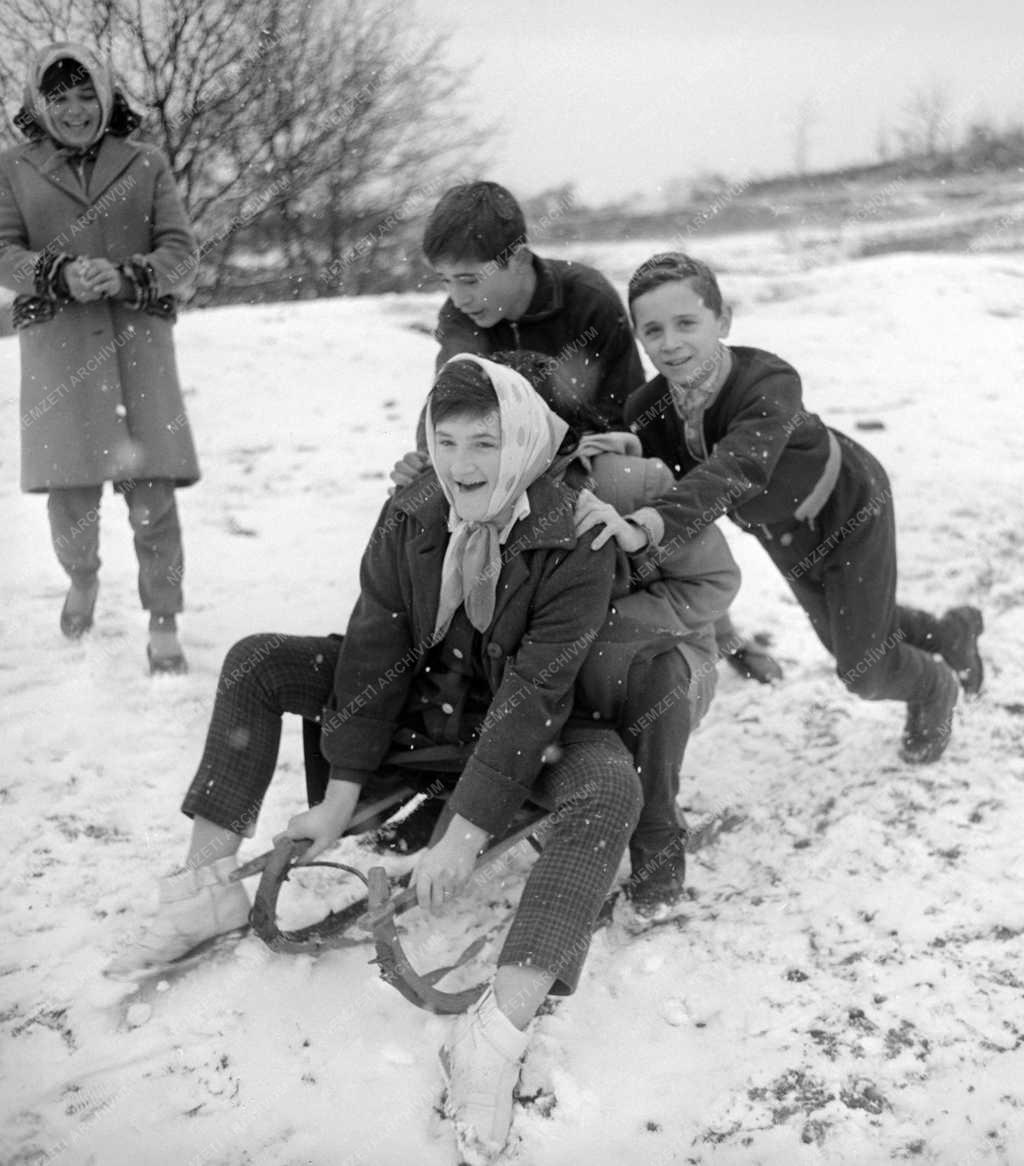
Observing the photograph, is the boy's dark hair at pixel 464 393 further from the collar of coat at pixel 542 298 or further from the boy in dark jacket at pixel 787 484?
the collar of coat at pixel 542 298

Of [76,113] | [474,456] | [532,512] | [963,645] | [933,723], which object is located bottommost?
[933,723]

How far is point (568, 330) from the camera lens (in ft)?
10.7

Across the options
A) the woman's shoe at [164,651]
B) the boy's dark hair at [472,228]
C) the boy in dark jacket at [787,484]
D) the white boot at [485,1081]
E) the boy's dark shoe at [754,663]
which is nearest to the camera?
the white boot at [485,1081]

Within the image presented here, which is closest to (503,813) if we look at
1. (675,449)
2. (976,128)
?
(675,449)

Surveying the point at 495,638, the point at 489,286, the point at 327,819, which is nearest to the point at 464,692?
the point at 495,638

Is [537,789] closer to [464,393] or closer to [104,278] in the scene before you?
[464,393]

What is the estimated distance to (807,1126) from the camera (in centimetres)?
205

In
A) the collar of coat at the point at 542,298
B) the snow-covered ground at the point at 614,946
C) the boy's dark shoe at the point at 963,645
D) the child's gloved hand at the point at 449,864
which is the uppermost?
the collar of coat at the point at 542,298

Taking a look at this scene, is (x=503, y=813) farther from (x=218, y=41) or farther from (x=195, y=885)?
(x=218, y=41)

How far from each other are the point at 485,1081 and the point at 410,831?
0.80 metres

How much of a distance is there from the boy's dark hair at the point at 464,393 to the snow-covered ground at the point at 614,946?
1127 mm

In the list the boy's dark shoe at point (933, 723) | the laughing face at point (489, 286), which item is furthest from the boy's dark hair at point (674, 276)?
the boy's dark shoe at point (933, 723)

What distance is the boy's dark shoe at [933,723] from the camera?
3.22m

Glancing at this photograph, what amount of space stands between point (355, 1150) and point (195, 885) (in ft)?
2.18
